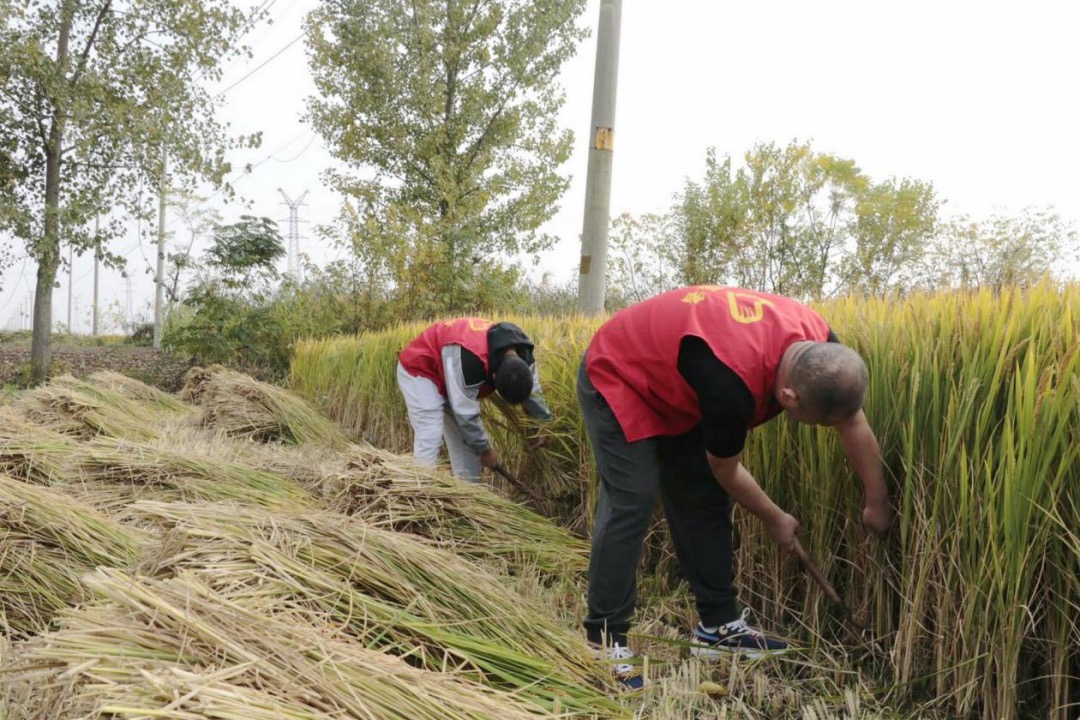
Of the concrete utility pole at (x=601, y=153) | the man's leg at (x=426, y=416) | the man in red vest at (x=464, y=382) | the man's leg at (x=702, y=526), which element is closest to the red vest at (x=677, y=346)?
the man's leg at (x=702, y=526)

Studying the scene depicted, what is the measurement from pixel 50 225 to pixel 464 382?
847 cm

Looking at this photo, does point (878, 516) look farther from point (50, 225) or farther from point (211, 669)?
point (50, 225)

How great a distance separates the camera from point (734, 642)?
2227 millimetres

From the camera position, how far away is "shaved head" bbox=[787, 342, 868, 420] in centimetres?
164

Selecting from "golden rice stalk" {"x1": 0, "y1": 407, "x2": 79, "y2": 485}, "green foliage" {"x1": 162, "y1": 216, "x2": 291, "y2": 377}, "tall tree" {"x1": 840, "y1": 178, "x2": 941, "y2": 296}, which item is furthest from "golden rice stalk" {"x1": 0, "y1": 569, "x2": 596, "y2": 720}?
"tall tree" {"x1": 840, "y1": 178, "x2": 941, "y2": 296}

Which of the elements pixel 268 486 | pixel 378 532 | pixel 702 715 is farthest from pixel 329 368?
pixel 702 715

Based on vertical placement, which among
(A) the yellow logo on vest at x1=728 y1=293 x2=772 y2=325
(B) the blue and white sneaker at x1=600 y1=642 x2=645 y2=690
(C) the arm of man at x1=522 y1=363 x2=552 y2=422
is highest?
(A) the yellow logo on vest at x1=728 y1=293 x2=772 y2=325

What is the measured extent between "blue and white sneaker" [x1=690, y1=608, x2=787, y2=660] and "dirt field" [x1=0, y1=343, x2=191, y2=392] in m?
9.46

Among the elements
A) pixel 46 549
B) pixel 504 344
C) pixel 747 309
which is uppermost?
pixel 747 309

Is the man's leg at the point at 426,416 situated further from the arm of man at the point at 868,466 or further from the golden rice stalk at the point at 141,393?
the golden rice stalk at the point at 141,393

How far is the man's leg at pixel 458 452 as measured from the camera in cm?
424

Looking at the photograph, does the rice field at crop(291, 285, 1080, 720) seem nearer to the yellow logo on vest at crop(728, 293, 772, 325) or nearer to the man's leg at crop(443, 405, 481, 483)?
the yellow logo on vest at crop(728, 293, 772, 325)

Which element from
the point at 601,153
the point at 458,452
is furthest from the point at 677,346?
the point at 601,153

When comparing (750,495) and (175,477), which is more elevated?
(750,495)
